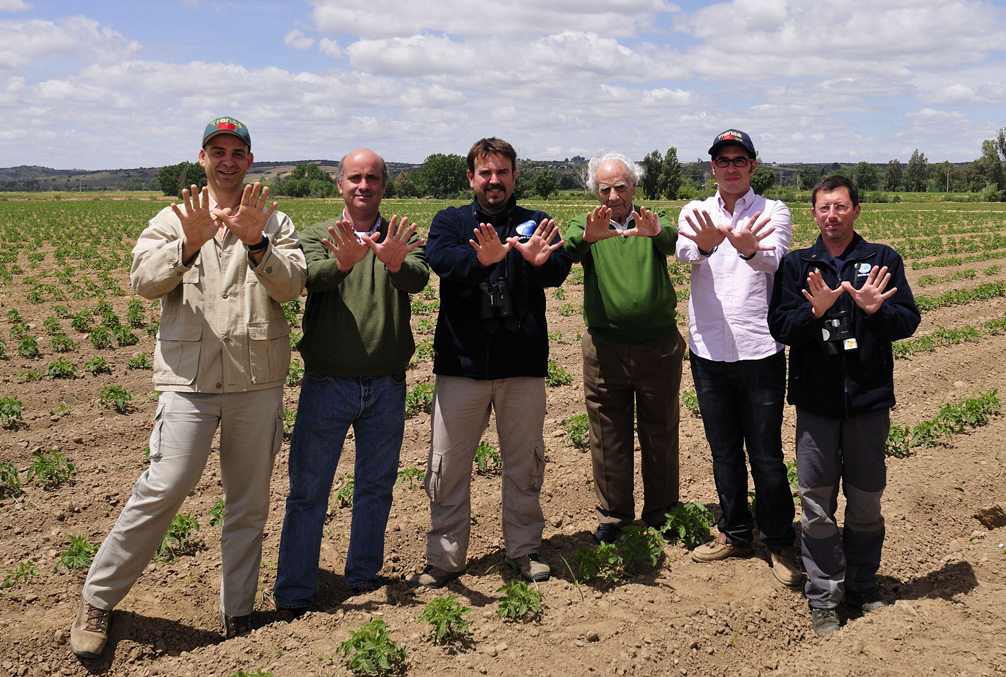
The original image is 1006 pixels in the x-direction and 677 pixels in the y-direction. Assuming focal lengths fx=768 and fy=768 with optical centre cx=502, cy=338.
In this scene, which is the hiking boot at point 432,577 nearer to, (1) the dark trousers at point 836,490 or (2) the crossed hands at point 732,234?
(1) the dark trousers at point 836,490

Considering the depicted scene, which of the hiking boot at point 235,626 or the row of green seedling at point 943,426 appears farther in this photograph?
the row of green seedling at point 943,426

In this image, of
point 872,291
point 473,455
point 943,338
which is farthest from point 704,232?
point 943,338

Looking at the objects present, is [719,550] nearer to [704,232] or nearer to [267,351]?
[704,232]

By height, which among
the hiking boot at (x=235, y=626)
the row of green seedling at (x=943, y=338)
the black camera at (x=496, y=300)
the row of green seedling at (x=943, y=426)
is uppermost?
the black camera at (x=496, y=300)

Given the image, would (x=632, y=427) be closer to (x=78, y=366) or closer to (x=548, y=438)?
(x=548, y=438)

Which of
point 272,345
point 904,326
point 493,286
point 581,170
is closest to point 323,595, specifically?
point 272,345

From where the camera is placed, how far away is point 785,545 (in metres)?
4.97

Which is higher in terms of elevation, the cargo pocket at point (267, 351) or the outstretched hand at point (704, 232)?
the outstretched hand at point (704, 232)

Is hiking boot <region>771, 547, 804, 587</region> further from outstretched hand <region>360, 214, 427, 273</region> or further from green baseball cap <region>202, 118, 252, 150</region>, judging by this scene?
green baseball cap <region>202, 118, 252, 150</region>

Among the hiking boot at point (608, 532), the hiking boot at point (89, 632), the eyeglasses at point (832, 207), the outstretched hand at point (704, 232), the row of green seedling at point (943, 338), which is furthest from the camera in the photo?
the row of green seedling at point (943, 338)

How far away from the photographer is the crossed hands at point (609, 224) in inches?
183

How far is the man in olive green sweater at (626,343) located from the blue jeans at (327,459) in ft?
4.64

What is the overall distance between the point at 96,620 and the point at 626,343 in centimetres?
350

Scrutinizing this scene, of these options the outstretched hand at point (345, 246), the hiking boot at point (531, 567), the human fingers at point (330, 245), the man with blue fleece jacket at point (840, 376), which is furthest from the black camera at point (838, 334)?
the human fingers at point (330, 245)
